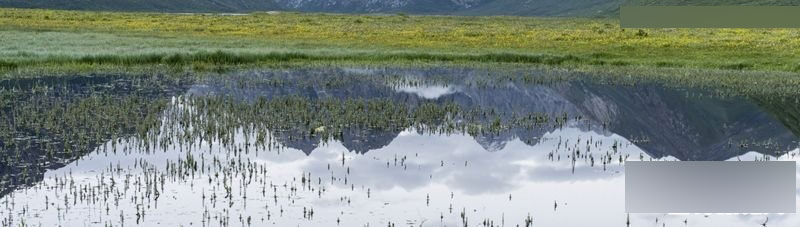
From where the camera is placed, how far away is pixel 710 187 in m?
15.5

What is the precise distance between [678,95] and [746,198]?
20.4 m

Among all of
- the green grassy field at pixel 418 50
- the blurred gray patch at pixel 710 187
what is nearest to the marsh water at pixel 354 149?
the blurred gray patch at pixel 710 187

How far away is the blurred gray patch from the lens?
13.8m

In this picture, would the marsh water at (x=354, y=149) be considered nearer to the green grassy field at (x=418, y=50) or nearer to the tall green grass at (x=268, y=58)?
the tall green grass at (x=268, y=58)

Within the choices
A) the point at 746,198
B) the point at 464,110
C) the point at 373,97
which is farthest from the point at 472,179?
the point at 373,97

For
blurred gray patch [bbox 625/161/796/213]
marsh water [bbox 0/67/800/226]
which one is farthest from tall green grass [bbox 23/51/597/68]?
blurred gray patch [bbox 625/161/796/213]

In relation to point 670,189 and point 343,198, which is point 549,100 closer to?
point 670,189

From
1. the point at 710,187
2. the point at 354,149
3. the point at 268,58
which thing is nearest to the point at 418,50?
the point at 268,58

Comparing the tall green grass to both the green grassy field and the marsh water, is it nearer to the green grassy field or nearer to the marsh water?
the green grassy field

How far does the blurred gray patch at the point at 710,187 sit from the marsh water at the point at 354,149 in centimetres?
41

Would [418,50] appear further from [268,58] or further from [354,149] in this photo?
[354,149]

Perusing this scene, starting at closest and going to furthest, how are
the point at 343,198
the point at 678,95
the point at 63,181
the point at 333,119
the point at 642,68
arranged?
the point at 343,198 → the point at 63,181 → the point at 333,119 → the point at 678,95 → the point at 642,68

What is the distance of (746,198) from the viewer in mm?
14445

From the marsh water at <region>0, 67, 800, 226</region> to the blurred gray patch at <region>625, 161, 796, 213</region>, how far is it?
0.41m
